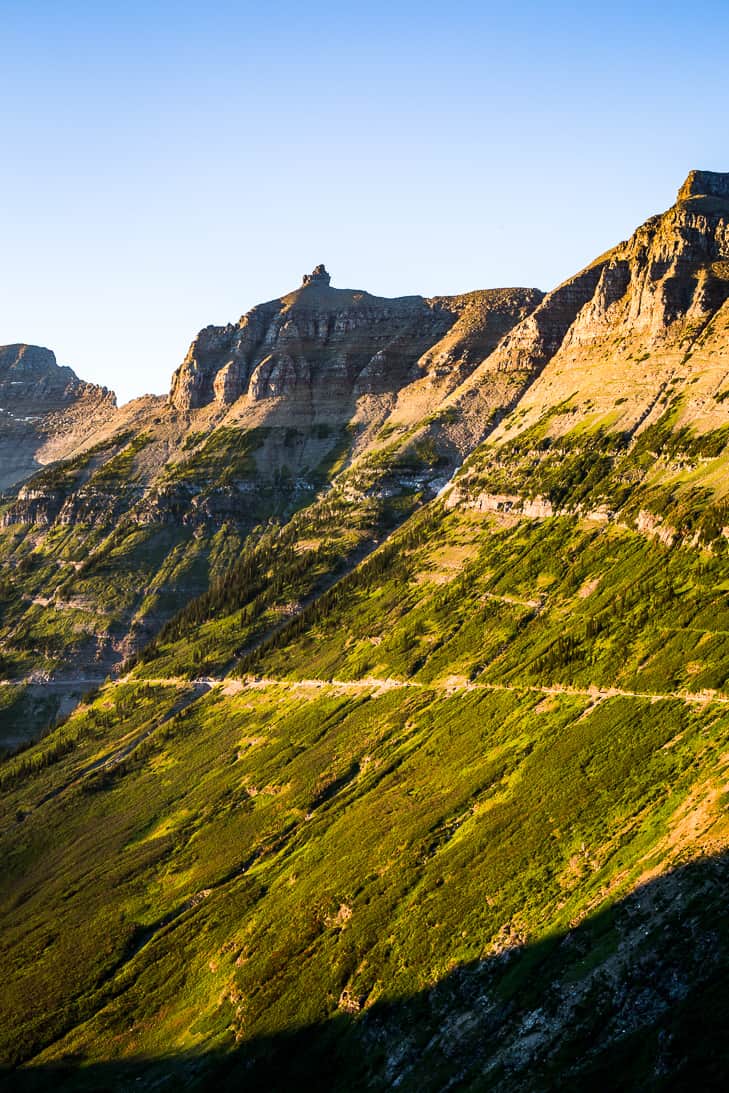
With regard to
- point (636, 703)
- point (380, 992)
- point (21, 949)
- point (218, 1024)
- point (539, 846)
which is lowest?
point (21, 949)

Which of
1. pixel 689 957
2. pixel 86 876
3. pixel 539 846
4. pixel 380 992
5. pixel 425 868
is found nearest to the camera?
pixel 689 957

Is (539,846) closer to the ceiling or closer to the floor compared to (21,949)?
closer to the ceiling

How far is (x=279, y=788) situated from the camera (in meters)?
193

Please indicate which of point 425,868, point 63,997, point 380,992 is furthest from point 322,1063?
point 63,997

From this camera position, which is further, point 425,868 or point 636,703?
point 636,703

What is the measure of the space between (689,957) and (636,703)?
209 ft

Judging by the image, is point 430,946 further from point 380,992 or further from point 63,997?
point 63,997

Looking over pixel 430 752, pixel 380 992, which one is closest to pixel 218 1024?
pixel 380 992

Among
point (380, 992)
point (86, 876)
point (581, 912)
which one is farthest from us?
point (86, 876)

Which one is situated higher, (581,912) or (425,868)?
(581,912)

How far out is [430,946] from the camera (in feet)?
376

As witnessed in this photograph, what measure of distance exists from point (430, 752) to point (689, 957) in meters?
91.3

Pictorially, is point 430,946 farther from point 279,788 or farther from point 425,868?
point 279,788

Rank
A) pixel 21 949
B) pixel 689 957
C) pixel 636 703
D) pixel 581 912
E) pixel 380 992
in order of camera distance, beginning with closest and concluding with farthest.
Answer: pixel 689 957 → pixel 581 912 → pixel 380 992 → pixel 636 703 → pixel 21 949
